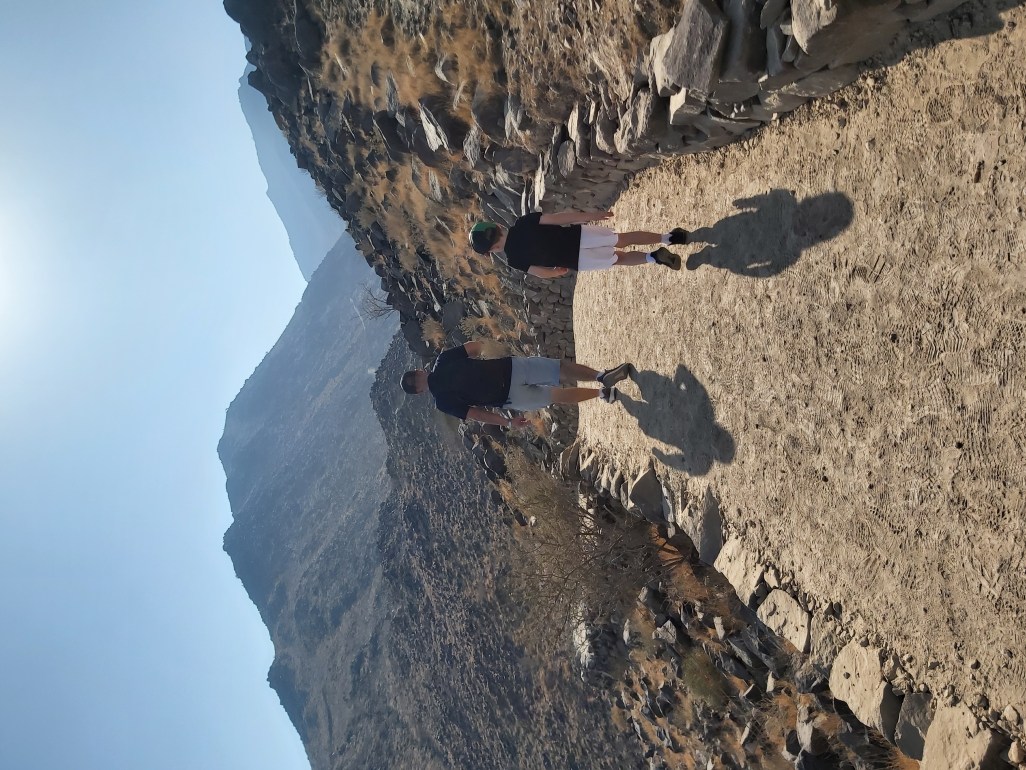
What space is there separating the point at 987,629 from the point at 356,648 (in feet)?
62.9

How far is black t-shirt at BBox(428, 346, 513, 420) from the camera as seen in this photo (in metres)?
5.19

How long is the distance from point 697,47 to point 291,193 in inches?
5164

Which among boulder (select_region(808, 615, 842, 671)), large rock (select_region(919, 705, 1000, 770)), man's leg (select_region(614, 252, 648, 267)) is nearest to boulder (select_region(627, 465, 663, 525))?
man's leg (select_region(614, 252, 648, 267))

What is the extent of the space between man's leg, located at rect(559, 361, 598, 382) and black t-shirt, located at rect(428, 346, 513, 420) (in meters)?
0.54

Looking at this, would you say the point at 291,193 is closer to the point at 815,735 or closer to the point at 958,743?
the point at 815,735

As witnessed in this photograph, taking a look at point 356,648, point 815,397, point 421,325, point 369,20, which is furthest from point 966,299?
point 356,648

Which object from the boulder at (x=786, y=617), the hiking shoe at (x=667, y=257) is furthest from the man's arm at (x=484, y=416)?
the boulder at (x=786, y=617)

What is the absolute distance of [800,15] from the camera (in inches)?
96.3

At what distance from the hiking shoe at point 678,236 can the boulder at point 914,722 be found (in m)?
2.95

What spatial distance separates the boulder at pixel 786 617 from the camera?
3502 millimetres

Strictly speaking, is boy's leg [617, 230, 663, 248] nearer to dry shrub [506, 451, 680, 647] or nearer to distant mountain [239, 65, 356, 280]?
dry shrub [506, 451, 680, 647]

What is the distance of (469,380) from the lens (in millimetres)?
5195

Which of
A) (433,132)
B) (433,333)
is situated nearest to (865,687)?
(433,132)

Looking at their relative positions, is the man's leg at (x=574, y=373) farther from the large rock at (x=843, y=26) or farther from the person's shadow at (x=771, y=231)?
the large rock at (x=843, y=26)
